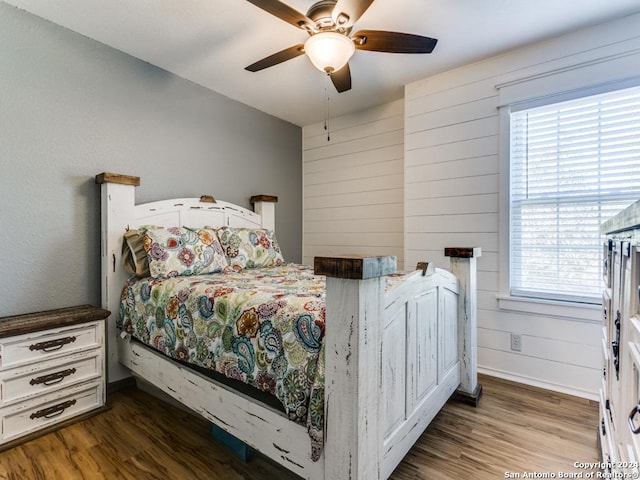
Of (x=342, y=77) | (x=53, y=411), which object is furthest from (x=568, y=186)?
(x=53, y=411)

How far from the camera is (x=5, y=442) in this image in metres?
1.67

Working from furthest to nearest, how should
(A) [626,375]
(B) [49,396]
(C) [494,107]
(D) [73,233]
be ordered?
(C) [494,107]
(D) [73,233]
(B) [49,396]
(A) [626,375]

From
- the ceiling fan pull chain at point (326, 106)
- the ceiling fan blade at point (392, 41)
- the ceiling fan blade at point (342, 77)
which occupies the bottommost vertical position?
the ceiling fan blade at point (342, 77)

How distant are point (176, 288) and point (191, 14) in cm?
175

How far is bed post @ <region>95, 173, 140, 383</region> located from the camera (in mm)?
2240

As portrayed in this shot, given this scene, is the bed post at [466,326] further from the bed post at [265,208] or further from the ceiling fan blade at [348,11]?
the bed post at [265,208]

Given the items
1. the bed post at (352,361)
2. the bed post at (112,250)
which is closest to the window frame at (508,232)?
the bed post at (352,361)

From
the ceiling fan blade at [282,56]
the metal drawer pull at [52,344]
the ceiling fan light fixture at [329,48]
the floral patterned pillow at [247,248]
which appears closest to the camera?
the ceiling fan light fixture at [329,48]

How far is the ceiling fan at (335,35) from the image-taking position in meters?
1.57

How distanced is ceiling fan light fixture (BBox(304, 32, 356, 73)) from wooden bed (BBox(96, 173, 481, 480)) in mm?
1255

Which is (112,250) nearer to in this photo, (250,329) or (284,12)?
(250,329)

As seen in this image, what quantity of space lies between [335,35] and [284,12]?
0.91 feet

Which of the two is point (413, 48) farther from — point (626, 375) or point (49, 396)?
point (49, 396)

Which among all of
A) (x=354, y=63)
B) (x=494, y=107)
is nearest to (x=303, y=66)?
(x=354, y=63)
